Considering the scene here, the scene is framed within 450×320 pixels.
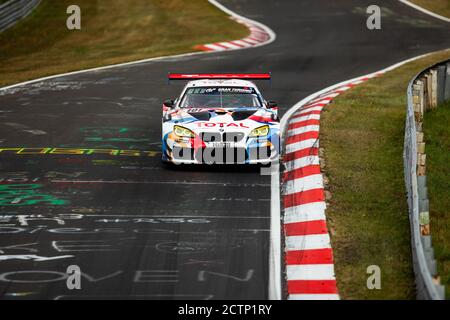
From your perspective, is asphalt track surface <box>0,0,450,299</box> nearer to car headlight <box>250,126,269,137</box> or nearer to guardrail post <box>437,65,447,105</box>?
car headlight <box>250,126,269,137</box>

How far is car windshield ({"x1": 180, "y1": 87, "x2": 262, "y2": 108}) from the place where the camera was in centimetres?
1648

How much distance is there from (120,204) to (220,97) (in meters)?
3.95

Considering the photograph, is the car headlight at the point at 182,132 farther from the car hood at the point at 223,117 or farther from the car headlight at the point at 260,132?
the car headlight at the point at 260,132

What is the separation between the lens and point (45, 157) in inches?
643

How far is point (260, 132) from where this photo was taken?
15461mm

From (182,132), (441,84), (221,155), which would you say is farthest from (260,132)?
(441,84)

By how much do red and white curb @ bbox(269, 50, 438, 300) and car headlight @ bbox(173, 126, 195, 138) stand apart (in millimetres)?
1516

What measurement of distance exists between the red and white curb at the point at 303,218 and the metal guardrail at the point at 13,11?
19136 mm

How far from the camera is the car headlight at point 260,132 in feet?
50.5

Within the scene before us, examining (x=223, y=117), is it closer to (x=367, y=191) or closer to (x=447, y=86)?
(x=367, y=191)

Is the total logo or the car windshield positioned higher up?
the car windshield

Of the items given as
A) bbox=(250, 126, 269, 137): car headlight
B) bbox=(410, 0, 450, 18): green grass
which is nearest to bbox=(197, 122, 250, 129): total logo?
bbox=(250, 126, 269, 137): car headlight

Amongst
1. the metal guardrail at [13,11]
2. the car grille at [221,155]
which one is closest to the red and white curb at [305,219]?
the car grille at [221,155]

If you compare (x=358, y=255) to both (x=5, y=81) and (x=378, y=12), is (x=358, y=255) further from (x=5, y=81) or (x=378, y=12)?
(x=378, y=12)
